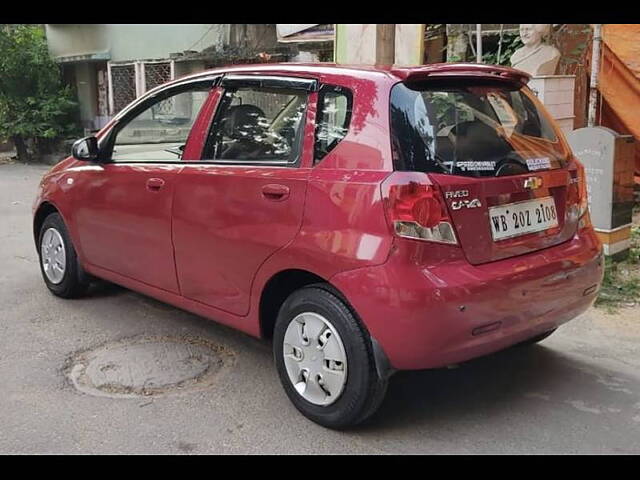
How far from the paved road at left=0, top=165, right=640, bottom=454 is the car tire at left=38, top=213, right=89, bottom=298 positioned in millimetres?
468

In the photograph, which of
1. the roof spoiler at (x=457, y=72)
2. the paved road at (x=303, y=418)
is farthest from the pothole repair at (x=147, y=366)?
the roof spoiler at (x=457, y=72)

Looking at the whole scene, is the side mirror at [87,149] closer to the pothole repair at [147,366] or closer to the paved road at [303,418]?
the paved road at [303,418]

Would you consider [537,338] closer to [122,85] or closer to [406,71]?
[406,71]

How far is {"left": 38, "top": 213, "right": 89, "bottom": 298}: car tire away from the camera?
511 centimetres

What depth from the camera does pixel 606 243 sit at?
A: 5.66 m

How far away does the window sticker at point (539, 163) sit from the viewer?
3321mm

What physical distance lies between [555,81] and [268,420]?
190 inches

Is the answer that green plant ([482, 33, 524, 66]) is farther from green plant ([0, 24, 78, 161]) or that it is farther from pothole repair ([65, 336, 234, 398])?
green plant ([0, 24, 78, 161])

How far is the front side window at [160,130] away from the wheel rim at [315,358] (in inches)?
55.9

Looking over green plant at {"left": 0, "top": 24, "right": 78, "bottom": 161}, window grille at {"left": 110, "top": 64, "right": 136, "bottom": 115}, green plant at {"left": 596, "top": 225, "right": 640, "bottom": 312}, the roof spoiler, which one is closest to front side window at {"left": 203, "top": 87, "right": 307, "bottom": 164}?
the roof spoiler

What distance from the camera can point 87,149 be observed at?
468 centimetres

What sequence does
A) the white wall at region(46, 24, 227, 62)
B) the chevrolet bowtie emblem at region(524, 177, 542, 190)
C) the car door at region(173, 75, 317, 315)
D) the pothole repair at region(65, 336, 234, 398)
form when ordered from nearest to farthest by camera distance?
1. the chevrolet bowtie emblem at region(524, 177, 542, 190)
2. the car door at region(173, 75, 317, 315)
3. the pothole repair at region(65, 336, 234, 398)
4. the white wall at region(46, 24, 227, 62)
